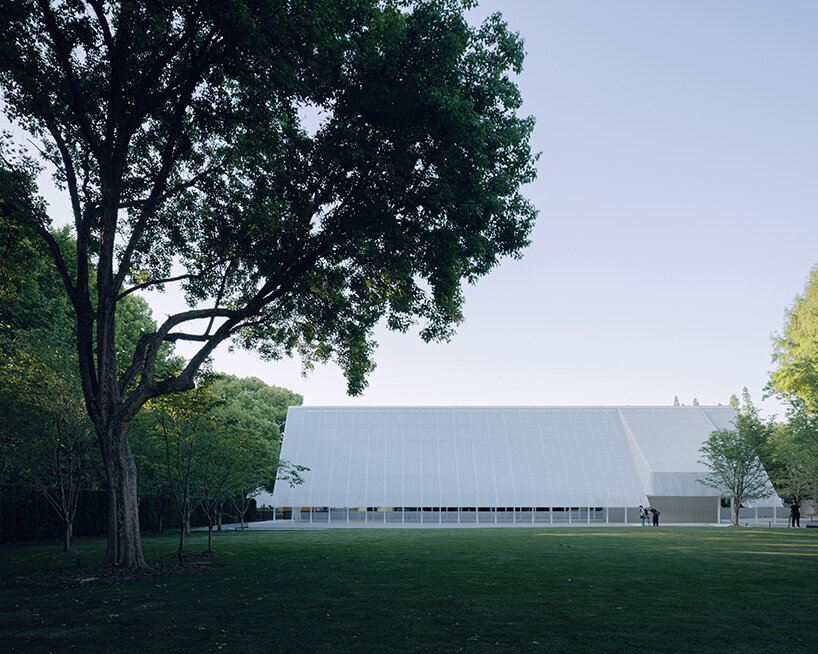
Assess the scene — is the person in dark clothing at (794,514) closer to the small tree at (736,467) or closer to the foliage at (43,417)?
the small tree at (736,467)

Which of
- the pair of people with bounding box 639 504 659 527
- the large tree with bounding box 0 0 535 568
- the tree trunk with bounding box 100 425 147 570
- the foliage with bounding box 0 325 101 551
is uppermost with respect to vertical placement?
the large tree with bounding box 0 0 535 568

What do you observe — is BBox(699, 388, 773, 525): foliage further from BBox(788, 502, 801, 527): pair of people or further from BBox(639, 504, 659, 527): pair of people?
BBox(639, 504, 659, 527): pair of people

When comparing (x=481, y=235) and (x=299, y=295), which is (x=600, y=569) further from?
(x=299, y=295)

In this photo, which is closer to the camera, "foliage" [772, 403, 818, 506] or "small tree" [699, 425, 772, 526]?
"foliage" [772, 403, 818, 506]

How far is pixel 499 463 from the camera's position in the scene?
46781 mm

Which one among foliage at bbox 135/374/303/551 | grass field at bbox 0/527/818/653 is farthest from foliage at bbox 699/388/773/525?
foliage at bbox 135/374/303/551

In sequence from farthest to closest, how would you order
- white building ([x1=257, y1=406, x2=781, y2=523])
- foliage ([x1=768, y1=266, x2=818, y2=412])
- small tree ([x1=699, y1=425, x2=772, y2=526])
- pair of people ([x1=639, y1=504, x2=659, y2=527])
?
white building ([x1=257, y1=406, x2=781, y2=523]), pair of people ([x1=639, y1=504, x2=659, y2=527]), small tree ([x1=699, y1=425, x2=772, y2=526]), foliage ([x1=768, y1=266, x2=818, y2=412])

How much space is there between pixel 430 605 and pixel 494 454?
1500 inches

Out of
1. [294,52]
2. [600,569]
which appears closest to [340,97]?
[294,52]

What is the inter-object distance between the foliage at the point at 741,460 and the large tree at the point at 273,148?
98.5 feet

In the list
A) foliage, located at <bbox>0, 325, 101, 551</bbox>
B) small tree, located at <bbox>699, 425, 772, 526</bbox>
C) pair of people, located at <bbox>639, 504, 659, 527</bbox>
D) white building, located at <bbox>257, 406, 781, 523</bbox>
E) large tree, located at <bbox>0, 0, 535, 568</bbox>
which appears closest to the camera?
large tree, located at <bbox>0, 0, 535, 568</bbox>

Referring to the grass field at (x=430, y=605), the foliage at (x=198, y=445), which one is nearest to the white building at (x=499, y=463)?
the foliage at (x=198, y=445)

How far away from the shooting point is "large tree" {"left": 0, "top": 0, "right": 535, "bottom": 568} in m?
13.1

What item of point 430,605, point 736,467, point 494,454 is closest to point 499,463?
point 494,454
